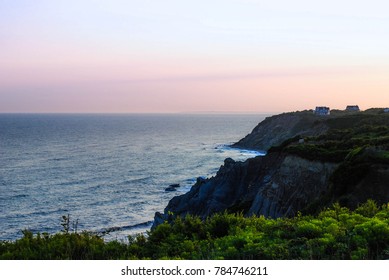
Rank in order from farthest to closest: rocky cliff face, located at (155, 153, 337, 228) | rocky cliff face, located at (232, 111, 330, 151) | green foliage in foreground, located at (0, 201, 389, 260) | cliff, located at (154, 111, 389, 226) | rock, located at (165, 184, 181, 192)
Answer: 1. rocky cliff face, located at (232, 111, 330, 151)
2. rock, located at (165, 184, 181, 192)
3. rocky cliff face, located at (155, 153, 337, 228)
4. cliff, located at (154, 111, 389, 226)
5. green foliage in foreground, located at (0, 201, 389, 260)

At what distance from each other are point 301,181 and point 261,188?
17.2 ft

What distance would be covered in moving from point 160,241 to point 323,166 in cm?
2430

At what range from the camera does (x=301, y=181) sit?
1473 inches

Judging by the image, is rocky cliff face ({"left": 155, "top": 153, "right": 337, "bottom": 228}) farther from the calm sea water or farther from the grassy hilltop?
the grassy hilltop

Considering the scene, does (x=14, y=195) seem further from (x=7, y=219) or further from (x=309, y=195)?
(x=309, y=195)

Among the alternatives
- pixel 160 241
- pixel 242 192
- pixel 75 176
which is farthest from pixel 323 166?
pixel 75 176

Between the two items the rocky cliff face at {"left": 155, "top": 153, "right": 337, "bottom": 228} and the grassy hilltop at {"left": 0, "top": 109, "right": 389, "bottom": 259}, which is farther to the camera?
the rocky cliff face at {"left": 155, "top": 153, "right": 337, "bottom": 228}

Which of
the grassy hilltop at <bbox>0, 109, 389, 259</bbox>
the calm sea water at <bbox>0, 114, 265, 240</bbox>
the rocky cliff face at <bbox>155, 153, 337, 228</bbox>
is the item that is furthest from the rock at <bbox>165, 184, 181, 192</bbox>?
the grassy hilltop at <bbox>0, 109, 389, 259</bbox>

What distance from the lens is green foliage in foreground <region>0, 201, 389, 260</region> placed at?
11.7m

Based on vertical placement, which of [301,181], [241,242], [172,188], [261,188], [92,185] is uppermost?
[241,242]

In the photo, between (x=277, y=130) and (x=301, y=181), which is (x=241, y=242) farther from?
(x=277, y=130)

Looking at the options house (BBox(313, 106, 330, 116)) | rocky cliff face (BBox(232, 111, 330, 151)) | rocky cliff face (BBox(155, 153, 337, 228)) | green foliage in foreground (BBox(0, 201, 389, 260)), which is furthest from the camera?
house (BBox(313, 106, 330, 116))

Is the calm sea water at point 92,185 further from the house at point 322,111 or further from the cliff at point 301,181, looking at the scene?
the house at point 322,111

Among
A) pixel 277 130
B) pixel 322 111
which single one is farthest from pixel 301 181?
pixel 322 111
